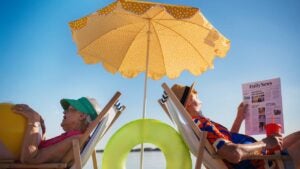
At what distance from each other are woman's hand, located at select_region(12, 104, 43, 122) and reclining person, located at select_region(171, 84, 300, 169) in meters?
1.38

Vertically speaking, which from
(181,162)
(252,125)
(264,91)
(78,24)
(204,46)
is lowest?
(181,162)

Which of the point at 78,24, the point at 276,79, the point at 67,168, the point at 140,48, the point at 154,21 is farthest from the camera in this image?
the point at 140,48

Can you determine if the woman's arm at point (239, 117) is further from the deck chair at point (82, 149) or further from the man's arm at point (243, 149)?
the deck chair at point (82, 149)

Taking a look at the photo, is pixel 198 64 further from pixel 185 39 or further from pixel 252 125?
pixel 252 125

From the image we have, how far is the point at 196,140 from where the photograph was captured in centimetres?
310

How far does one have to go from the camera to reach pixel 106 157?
372cm

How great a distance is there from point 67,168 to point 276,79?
2119 millimetres

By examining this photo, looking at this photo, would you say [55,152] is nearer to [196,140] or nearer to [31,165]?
[31,165]

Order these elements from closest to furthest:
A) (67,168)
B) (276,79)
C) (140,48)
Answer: (67,168) < (276,79) < (140,48)

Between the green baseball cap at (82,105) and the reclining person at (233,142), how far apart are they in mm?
846

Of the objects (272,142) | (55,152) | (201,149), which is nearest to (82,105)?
(55,152)

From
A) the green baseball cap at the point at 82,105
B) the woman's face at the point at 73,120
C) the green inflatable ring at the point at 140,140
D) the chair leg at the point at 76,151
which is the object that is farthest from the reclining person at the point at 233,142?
the chair leg at the point at 76,151

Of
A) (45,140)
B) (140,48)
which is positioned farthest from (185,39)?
(45,140)

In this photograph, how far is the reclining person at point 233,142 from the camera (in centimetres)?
290
